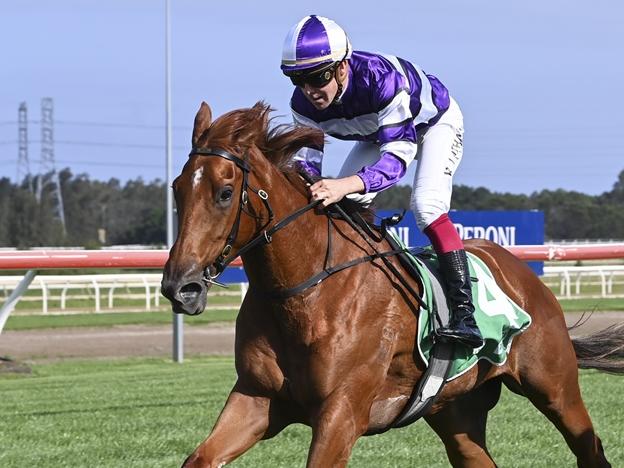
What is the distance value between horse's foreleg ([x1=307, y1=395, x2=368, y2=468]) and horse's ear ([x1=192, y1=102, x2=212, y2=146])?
1.08 metres

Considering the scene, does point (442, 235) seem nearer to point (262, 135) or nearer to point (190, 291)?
point (262, 135)

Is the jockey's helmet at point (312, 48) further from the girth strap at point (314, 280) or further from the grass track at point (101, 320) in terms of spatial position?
the grass track at point (101, 320)

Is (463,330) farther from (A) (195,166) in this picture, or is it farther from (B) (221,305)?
(B) (221,305)

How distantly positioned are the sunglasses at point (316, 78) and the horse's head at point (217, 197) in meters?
0.22

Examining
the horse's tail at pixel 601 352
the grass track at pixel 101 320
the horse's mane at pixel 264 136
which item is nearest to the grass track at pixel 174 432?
the horse's tail at pixel 601 352

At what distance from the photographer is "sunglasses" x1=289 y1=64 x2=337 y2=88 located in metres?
4.43

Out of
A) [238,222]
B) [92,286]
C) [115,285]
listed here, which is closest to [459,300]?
[238,222]

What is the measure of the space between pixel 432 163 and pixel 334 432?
141cm

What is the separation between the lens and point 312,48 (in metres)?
4.36

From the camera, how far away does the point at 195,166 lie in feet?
13.0

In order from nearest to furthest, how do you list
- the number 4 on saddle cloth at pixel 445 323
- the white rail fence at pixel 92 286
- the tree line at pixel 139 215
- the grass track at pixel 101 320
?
the number 4 on saddle cloth at pixel 445 323, the grass track at pixel 101 320, the white rail fence at pixel 92 286, the tree line at pixel 139 215

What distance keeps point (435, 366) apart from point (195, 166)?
1.38m

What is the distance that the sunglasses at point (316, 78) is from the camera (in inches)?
174

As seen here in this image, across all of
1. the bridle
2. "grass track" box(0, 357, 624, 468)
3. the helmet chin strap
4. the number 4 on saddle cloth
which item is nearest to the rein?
the bridle
